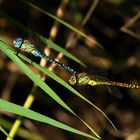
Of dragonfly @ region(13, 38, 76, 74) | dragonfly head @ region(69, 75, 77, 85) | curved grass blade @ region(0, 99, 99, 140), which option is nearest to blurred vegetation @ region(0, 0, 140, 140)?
dragonfly @ region(13, 38, 76, 74)

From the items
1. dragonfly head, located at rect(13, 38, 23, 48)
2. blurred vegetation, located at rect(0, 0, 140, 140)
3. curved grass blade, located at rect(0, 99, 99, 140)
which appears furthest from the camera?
blurred vegetation, located at rect(0, 0, 140, 140)

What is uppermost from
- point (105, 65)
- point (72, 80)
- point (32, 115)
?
point (105, 65)

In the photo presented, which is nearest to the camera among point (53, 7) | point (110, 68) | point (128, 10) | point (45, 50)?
point (45, 50)

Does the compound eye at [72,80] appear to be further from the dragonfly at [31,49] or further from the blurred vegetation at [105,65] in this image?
the blurred vegetation at [105,65]

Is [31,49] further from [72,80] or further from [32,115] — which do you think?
[32,115]

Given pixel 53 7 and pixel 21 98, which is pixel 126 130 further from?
pixel 53 7

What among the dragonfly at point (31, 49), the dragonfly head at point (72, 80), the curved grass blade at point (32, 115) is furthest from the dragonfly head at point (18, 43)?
the curved grass blade at point (32, 115)

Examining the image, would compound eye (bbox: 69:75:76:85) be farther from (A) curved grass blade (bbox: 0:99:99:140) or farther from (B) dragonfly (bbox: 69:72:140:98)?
(A) curved grass blade (bbox: 0:99:99:140)

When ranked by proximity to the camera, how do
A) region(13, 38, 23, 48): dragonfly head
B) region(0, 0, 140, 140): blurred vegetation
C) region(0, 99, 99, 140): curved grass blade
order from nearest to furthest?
region(0, 99, 99, 140): curved grass blade
region(13, 38, 23, 48): dragonfly head
region(0, 0, 140, 140): blurred vegetation

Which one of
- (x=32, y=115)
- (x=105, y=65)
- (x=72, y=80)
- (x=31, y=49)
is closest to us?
(x=32, y=115)

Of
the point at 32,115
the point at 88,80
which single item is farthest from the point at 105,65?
the point at 32,115

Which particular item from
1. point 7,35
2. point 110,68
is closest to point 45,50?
point 7,35
